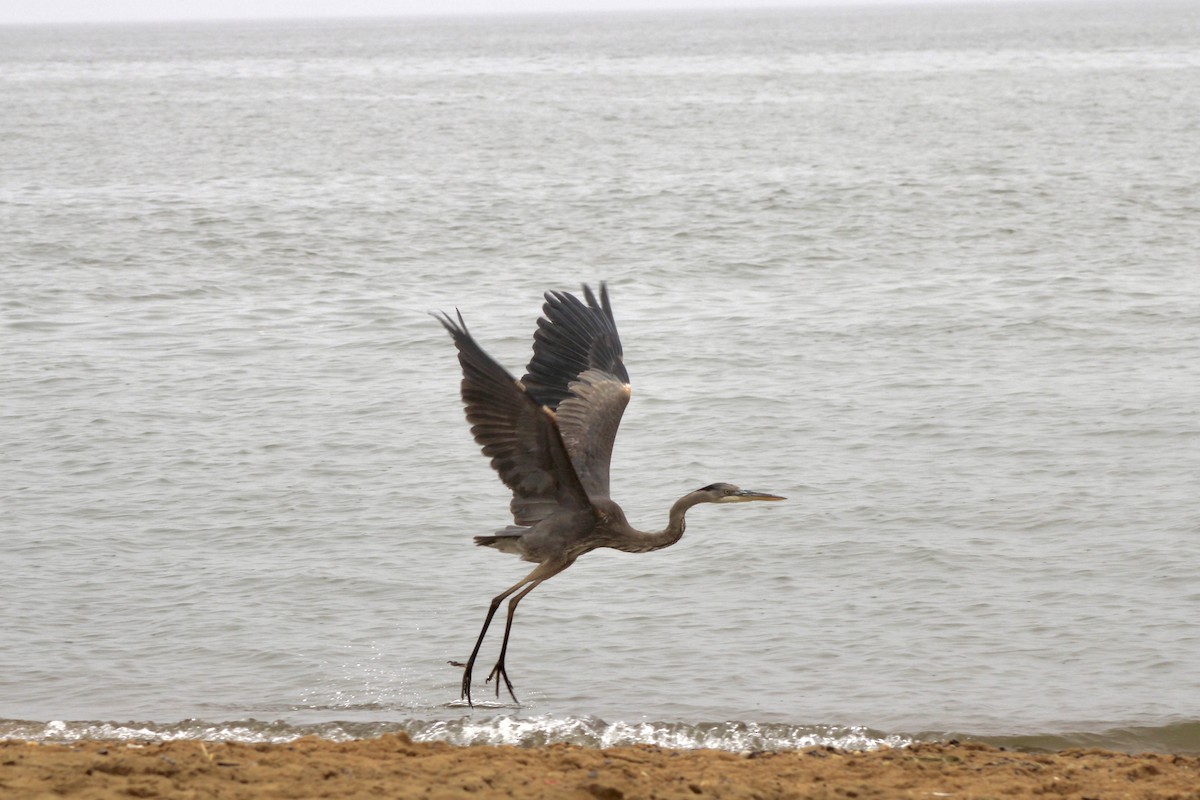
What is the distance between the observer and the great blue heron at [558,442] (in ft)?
22.2

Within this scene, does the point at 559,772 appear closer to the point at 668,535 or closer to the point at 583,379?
the point at 668,535

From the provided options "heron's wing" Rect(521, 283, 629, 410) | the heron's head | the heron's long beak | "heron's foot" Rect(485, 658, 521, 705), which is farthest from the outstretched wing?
"heron's foot" Rect(485, 658, 521, 705)

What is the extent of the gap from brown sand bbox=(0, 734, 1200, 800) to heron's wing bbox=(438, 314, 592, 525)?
3.89 feet

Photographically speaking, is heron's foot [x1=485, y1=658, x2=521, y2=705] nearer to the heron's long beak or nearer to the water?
the water

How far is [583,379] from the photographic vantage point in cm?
812

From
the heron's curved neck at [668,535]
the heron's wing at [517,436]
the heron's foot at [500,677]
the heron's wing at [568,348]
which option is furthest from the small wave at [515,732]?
the heron's wing at [568,348]

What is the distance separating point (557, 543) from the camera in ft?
24.8

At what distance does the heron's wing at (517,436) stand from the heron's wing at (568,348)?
0.82 m

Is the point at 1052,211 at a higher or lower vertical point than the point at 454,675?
higher

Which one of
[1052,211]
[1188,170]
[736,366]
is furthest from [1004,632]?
[1188,170]

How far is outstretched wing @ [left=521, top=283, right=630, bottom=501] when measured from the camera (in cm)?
784

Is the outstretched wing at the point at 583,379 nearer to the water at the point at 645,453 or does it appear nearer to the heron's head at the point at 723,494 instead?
the heron's head at the point at 723,494

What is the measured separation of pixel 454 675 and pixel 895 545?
3.32 m

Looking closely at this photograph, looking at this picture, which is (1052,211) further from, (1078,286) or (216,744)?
(216,744)
